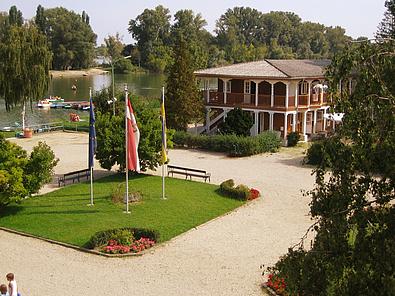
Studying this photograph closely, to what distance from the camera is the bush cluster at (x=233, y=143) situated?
34875 millimetres

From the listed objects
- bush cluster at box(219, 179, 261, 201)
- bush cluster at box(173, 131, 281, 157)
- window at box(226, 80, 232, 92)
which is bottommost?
bush cluster at box(219, 179, 261, 201)

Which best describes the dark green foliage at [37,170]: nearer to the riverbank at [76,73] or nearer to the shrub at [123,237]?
the shrub at [123,237]

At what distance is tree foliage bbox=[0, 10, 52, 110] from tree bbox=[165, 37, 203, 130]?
36.5 feet

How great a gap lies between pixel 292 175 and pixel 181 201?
8135 mm

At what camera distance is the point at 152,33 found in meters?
139

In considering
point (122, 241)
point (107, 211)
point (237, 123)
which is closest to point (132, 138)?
point (107, 211)

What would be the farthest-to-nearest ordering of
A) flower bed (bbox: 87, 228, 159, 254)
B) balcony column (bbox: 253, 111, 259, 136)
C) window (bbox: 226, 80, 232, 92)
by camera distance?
1. window (bbox: 226, 80, 232, 92)
2. balcony column (bbox: 253, 111, 259, 136)
3. flower bed (bbox: 87, 228, 159, 254)

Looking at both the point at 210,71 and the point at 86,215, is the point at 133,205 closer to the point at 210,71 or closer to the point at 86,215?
the point at 86,215

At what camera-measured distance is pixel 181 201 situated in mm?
23688

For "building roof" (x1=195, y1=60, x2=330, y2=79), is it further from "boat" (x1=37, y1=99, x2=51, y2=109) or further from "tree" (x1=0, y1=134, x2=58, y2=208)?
"boat" (x1=37, y1=99, x2=51, y2=109)

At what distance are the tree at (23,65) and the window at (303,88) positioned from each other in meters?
19.9

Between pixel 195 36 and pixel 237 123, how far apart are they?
103 metres

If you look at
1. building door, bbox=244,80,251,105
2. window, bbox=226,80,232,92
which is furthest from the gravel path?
window, bbox=226,80,232,92

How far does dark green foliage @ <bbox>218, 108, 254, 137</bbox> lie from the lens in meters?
37.5
